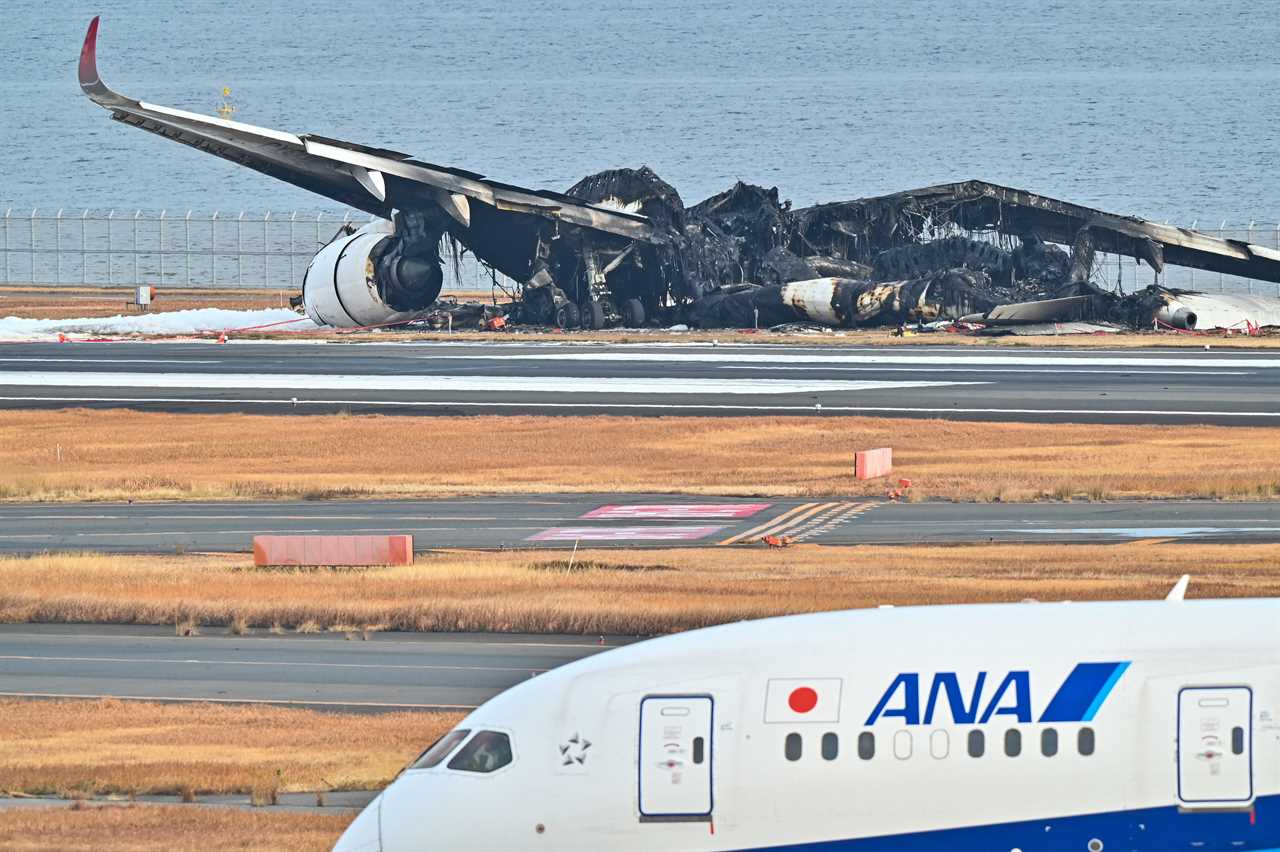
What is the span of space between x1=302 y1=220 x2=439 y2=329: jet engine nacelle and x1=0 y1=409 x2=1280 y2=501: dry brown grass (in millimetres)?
30563

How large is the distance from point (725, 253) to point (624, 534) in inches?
2451

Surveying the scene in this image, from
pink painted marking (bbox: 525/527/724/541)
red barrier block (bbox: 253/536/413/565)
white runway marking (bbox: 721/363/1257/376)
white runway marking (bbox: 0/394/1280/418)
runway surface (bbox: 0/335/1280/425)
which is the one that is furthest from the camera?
white runway marking (bbox: 721/363/1257/376)

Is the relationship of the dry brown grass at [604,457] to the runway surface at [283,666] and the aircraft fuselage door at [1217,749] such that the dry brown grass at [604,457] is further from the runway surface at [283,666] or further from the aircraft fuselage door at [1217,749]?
the aircraft fuselage door at [1217,749]

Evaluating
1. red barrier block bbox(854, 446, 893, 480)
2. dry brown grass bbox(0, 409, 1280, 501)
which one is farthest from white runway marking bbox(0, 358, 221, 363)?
red barrier block bbox(854, 446, 893, 480)

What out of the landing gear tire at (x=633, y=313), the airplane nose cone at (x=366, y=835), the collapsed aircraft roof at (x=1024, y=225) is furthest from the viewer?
the landing gear tire at (x=633, y=313)

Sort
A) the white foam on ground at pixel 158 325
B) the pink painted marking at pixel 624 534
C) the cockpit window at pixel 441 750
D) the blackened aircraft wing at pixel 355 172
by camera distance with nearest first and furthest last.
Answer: the cockpit window at pixel 441 750, the pink painted marking at pixel 624 534, the blackened aircraft wing at pixel 355 172, the white foam on ground at pixel 158 325

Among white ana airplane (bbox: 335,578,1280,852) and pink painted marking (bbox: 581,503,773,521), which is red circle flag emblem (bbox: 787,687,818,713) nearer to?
white ana airplane (bbox: 335,578,1280,852)

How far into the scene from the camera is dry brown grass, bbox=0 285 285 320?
13600cm

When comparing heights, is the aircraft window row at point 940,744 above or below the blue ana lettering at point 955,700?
below

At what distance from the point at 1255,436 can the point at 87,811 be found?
46.3 metres

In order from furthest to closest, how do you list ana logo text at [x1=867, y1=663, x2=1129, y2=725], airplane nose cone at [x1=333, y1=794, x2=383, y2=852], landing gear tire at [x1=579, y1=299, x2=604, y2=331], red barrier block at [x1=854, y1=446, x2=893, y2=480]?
landing gear tire at [x1=579, y1=299, x2=604, y2=331] < red barrier block at [x1=854, y1=446, x2=893, y2=480] < airplane nose cone at [x1=333, y1=794, x2=383, y2=852] < ana logo text at [x1=867, y1=663, x2=1129, y2=725]

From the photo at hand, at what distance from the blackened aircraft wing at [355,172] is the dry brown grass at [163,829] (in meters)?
69.9

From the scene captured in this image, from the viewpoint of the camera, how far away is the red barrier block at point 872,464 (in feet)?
187

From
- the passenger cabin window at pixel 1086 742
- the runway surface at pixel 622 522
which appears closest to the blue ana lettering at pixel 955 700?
the passenger cabin window at pixel 1086 742
